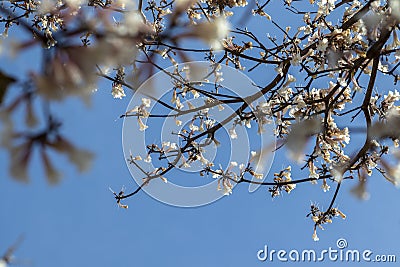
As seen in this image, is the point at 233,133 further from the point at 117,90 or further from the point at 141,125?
the point at 117,90

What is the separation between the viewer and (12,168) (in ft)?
2.03

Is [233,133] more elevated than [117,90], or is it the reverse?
[117,90]

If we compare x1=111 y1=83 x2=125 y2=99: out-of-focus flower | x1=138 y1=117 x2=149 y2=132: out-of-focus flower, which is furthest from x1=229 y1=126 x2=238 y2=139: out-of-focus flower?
x1=111 y1=83 x2=125 y2=99: out-of-focus flower

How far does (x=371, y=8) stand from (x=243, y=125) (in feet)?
2.99

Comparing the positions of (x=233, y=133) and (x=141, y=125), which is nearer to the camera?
(x=233, y=133)

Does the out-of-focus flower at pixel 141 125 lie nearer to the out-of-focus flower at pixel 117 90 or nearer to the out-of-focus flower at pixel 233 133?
the out-of-focus flower at pixel 117 90

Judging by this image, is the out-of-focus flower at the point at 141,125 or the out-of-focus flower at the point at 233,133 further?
the out-of-focus flower at the point at 141,125

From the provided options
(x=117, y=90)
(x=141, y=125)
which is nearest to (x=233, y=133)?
(x=141, y=125)

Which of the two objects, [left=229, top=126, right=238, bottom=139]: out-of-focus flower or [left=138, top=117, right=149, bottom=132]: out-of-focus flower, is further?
[left=138, top=117, right=149, bottom=132]: out-of-focus flower

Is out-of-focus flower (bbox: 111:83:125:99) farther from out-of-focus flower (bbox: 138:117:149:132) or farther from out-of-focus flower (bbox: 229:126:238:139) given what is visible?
out-of-focus flower (bbox: 229:126:238:139)

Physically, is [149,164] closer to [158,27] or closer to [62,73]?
[158,27]

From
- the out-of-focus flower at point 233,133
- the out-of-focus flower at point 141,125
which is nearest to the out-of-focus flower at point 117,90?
the out-of-focus flower at point 141,125

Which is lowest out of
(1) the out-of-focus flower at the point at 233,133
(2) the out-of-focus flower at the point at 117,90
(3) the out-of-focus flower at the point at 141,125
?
(1) the out-of-focus flower at the point at 233,133

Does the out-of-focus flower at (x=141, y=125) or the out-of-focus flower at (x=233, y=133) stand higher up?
the out-of-focus flower at (x=141, y=125)
